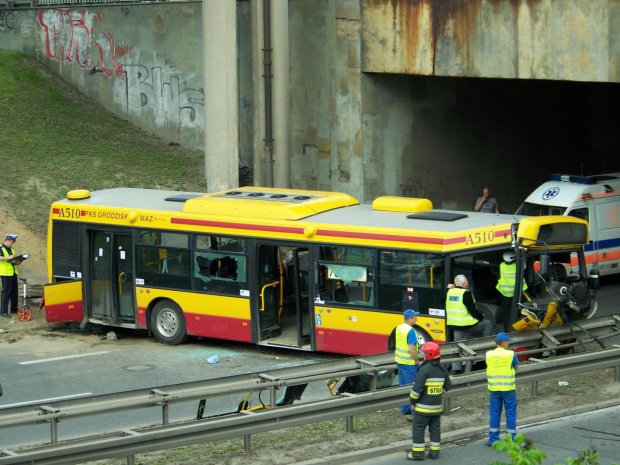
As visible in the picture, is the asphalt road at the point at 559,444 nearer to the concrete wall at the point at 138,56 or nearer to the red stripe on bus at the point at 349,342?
the red stripe on bus at the point at 349,342

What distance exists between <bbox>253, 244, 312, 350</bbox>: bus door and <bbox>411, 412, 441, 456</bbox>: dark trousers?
6013mm

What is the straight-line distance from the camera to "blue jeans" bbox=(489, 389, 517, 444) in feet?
39.2

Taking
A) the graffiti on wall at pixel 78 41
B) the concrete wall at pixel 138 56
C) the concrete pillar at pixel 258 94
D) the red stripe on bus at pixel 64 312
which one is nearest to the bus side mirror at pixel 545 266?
the red stripe on bus at pixel 64 312

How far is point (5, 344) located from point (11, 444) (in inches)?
264

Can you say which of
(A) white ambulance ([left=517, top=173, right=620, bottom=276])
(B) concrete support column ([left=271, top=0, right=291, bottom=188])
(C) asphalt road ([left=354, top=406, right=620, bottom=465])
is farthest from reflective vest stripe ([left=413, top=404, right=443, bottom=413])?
(B) concrete support column ([left=271, top=0, right=291, bottom=188])

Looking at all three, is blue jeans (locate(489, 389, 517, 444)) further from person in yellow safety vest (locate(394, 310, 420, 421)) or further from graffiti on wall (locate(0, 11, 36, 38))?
Answer: graffiti on wall (locate(0, 11, 36, 38))

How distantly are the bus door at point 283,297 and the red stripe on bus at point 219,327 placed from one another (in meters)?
0.28

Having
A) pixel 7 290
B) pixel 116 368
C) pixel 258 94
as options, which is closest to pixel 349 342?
pixel 116 368

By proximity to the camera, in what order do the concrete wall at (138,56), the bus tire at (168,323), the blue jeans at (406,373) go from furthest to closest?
the concrete wall at (138,56)
the bus tire at (168,323)
the blue jeans at (406,373)

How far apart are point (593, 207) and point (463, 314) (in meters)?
8.51

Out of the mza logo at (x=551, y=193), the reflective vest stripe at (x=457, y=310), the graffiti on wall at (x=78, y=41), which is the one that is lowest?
the reflective vest stripe at (x=457, y=310)

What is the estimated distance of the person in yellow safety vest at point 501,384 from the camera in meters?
11.9

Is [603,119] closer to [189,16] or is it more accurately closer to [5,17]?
[189,16]

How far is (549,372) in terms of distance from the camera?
13.8 m
